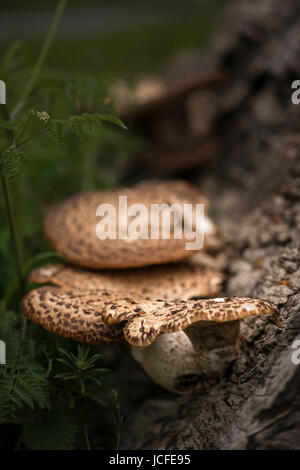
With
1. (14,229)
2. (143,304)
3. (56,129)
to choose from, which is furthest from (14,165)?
(143,304)

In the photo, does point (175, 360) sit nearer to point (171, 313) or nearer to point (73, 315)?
point (171, 313)

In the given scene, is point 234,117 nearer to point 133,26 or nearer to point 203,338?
point 203,338

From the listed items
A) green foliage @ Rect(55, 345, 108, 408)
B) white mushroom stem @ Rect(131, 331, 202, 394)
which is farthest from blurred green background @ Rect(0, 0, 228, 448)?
white mushroom stem @ Rect(131, 331, 202, 394)

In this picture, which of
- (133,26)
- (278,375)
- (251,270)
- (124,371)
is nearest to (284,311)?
(278,375)

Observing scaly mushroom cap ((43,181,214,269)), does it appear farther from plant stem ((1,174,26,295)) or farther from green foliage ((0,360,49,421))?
green foliage ((0,360,49,421))

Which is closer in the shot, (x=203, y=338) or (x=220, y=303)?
(x=220, y=303)

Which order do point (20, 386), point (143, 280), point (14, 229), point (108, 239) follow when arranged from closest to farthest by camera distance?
1. point (20, 386)
2. point (14, 229)
3. point (143, 280)
4. point (108, 239)

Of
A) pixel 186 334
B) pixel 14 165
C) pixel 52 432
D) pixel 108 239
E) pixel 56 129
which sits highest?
pixel 56 129
